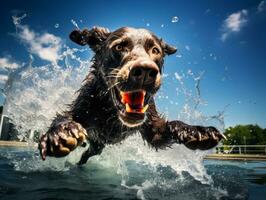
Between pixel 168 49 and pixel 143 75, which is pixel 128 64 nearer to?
pixel 143 75

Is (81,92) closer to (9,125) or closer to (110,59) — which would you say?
(110,59)

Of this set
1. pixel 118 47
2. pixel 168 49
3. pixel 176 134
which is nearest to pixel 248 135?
pixel 168 49

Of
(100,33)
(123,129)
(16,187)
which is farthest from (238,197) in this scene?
(100,33)

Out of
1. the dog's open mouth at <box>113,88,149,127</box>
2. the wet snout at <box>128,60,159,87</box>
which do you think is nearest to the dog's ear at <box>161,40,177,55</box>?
the dog's open mouth at <box>113,88,149,127</box>

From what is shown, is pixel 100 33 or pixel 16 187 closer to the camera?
pixel 16 187

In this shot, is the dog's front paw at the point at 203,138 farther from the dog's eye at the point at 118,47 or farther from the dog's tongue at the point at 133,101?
the dog's eye at the point at 118,47

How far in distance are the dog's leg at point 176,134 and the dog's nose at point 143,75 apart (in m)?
1.28

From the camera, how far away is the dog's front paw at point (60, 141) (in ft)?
10.4

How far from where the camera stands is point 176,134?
468 centimetres

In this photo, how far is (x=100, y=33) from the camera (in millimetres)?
5125

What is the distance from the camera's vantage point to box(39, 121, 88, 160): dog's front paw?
3168mm

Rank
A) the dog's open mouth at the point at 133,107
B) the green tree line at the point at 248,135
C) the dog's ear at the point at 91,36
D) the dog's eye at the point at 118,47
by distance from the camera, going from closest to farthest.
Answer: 1. the dog's open mouth at the point at 133,107
2. the dog's eye at the point at 118,47
3. the dog's ear at the point at 91,36
4. the green tree line at the point at 248,135

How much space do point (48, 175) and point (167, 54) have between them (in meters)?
3.05

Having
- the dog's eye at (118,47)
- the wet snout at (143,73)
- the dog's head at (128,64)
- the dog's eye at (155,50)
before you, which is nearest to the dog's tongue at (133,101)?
the dog's head at (128,64)
